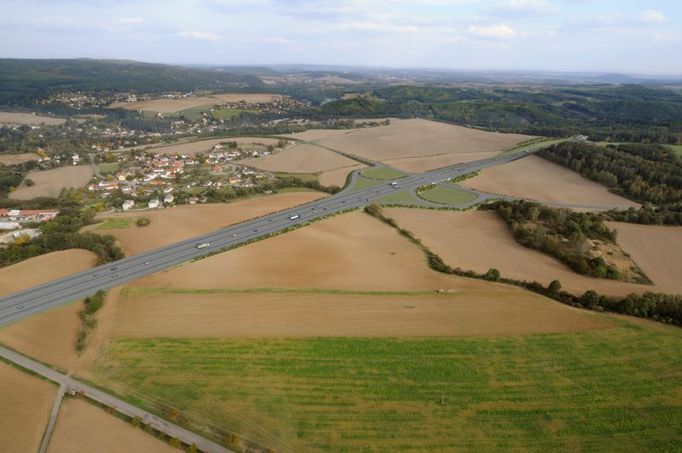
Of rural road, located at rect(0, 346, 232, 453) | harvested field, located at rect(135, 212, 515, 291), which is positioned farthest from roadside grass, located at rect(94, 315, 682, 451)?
harvested field, located at rect(135, 212, 515, 291)

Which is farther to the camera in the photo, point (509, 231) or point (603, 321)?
point (509, 231)

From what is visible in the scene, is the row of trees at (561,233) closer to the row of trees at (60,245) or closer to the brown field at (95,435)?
the brown field at (95,435)

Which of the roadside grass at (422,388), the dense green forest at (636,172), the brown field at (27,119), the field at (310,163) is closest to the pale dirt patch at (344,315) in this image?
the roadside grass at (422,388)

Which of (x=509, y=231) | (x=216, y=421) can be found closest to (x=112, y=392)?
(x=216, y=421)

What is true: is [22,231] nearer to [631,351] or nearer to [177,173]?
[177,173]

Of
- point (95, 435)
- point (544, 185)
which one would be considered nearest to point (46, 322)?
point (95, 435)
